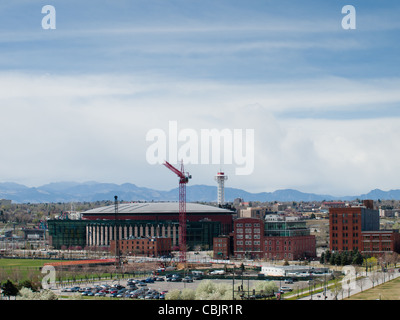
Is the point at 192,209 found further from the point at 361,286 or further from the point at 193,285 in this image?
the point at 361,286

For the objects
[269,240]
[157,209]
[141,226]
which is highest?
[157,209]

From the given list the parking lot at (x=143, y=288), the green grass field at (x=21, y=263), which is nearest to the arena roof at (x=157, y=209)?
the green grass field at (x=21, y=263)

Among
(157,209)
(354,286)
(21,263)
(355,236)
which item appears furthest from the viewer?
(157,209)

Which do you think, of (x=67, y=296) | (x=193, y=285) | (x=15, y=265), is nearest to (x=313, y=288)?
(x=193, y=285)

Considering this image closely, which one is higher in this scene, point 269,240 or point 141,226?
point 141,226

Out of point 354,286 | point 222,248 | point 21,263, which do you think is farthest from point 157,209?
point 354,286

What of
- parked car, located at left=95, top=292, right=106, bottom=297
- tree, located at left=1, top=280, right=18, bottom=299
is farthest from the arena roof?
tree, located at left=1, top=280, right=18, bottom=299

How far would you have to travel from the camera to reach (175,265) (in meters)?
110

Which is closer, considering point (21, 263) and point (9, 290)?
point (9, 290)

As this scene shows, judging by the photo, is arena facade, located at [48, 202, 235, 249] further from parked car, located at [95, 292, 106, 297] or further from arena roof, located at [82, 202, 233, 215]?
parked car, located at [95, 292, 106, 297]

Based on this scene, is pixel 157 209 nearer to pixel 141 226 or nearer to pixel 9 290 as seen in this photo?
pixel 141 226

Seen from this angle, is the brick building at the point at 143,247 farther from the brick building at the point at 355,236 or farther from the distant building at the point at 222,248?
the brick building at the point at 355,236

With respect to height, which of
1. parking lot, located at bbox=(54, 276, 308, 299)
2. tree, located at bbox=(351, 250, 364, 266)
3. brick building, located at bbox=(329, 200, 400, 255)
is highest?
brick building, located at bbox=(329, 200, 400, 255)

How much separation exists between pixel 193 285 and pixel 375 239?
147 ft
